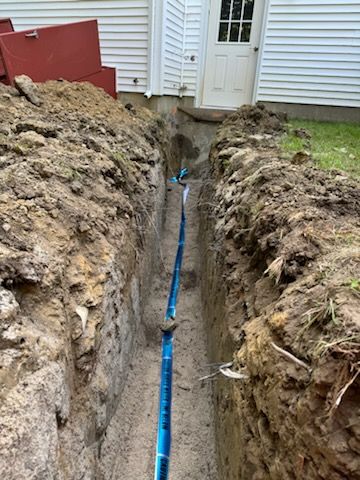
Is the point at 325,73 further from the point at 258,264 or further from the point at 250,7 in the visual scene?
the point at 258,264

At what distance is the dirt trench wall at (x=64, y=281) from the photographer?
1269 millimetres

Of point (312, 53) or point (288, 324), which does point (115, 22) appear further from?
point (288, 324)

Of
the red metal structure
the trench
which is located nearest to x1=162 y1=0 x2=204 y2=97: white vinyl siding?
the red metal structure

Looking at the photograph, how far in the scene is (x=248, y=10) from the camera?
6.79 m

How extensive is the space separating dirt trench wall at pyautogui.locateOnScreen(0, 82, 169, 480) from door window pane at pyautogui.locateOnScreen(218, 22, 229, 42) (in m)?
4.78

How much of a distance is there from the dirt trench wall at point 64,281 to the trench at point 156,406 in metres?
0.16

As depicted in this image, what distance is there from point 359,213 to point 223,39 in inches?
251

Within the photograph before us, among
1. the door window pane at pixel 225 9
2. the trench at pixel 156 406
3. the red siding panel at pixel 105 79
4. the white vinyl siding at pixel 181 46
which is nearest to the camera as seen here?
the trench at pixel 156 406

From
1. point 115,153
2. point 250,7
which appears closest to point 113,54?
point 250,7

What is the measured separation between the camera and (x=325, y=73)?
20.9 ft

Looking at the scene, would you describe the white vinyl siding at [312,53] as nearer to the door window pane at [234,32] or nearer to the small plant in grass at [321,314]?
the door window pane at [234,32]

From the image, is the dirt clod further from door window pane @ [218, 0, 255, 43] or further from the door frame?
door window pane @ [218, 0, 255, 43]

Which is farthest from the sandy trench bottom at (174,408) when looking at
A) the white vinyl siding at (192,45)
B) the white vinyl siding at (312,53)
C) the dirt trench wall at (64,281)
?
the white vinyl siding at (192,45)

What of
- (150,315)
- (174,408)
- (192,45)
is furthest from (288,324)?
(192,45)
